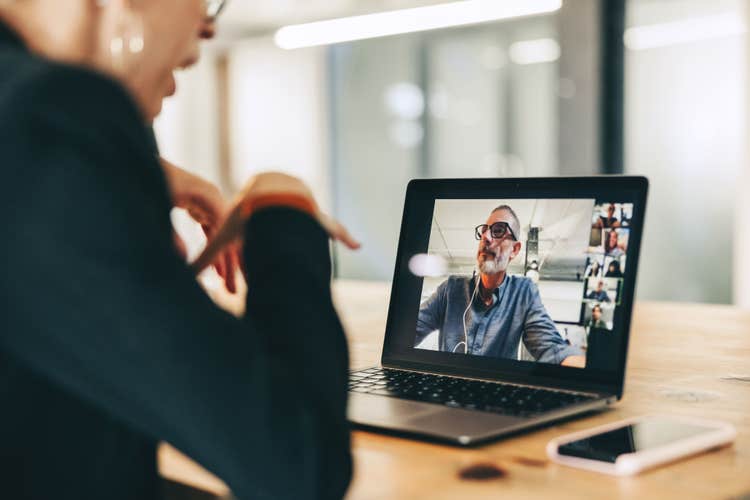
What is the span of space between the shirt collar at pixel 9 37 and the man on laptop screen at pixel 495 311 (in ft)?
1.92

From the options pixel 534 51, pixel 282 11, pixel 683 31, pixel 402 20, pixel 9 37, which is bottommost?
pixel 9 37

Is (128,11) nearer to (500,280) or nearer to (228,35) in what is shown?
(500,280)

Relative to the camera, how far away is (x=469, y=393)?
0.95m

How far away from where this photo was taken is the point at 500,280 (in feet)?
3.40

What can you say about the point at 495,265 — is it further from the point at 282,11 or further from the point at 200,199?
the point at 282,11

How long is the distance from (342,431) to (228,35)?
7428 mm

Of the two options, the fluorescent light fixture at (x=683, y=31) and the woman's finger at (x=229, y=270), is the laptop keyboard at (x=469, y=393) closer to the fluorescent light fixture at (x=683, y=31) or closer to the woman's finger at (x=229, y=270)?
the woman's finger at (x=229, y=270)

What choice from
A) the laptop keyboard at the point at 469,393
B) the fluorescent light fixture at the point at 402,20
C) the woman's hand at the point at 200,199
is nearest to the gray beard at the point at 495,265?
the laptop keyboard at the point at 469,393

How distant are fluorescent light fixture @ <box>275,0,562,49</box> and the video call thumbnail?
98.5 inches

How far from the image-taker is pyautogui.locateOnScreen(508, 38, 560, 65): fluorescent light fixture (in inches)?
228

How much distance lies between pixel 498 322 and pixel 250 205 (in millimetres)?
374

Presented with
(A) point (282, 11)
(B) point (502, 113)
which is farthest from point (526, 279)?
(A) point (282, 11)

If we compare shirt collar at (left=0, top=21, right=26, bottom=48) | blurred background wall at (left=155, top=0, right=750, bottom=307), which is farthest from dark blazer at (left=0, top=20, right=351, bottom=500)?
blurred background wall at (left=155, top=0, right=750, bottom=307)

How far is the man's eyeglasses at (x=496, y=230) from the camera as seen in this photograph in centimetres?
107
